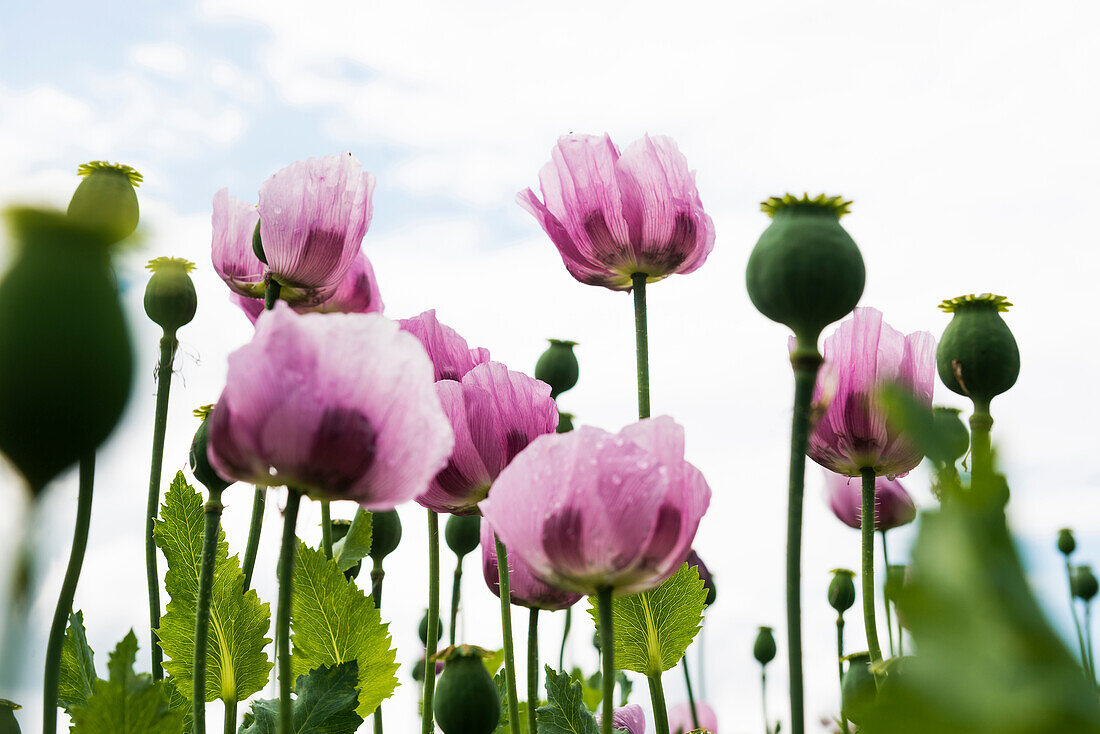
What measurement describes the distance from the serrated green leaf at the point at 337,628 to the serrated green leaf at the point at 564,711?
0.16 m

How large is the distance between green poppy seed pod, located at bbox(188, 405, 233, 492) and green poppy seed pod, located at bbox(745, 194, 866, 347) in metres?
0.53

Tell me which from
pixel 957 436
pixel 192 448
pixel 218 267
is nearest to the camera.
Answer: pixel 957 436

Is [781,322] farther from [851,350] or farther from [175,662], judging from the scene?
[175,662]

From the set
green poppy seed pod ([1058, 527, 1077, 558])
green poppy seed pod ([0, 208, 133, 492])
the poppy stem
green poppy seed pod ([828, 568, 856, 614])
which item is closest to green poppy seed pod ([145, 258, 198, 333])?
the poppy stem

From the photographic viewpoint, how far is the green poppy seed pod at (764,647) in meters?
2.38

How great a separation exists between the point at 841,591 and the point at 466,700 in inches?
54.0

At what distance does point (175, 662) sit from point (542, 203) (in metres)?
0.62

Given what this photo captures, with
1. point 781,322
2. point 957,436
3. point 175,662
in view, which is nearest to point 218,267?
point 175,662

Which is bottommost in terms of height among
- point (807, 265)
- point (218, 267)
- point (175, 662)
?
point (175, 662)

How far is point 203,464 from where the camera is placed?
948 millimetres

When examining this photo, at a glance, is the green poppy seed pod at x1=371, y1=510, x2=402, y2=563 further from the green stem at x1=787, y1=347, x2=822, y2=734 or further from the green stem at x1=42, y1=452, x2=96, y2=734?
the green stem at x1=787, y1=347, x2=822, y2=734

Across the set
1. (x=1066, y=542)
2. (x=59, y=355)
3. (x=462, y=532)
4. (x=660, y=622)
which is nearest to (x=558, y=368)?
(x=462, y=532)

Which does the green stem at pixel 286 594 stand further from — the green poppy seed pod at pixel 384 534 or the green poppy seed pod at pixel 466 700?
the green poppy seed pod at pixel 384 534

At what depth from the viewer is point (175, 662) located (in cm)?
99
